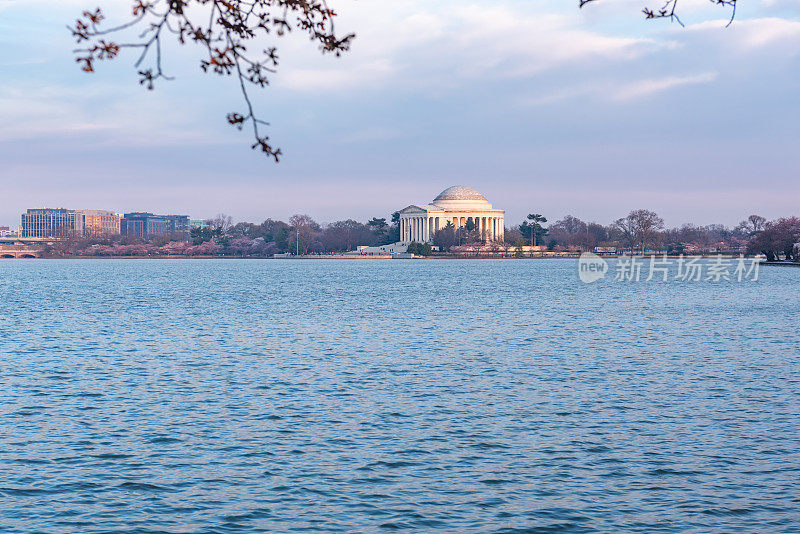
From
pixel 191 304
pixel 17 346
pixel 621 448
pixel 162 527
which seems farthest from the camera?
pixel 191 304

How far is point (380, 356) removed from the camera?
37469 millimetres

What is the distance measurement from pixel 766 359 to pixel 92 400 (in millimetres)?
25235

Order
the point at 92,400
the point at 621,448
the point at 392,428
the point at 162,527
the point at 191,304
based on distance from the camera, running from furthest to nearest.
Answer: the point at 191,304, the point at 92,400, the point at 392,428, the point at 621,448, the point at 162,527

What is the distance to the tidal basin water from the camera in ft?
53.1

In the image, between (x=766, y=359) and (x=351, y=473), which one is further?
(x=766, y=359)

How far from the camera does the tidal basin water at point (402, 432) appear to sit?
1619 cm

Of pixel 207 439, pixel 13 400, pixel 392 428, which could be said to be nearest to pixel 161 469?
pixel 207 439

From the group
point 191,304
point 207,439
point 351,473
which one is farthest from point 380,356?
point 191,304

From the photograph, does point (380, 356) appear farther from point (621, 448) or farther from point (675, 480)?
point (675, 480)

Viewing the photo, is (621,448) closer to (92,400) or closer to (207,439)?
(207,439)

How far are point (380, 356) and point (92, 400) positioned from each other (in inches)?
541

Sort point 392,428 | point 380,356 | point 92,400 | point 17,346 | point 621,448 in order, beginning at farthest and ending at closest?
point 17,346
point 380,356
point 92,400
point 392,428
point 621,448

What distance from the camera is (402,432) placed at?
22.1 metres

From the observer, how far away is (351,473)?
18.5 meters
